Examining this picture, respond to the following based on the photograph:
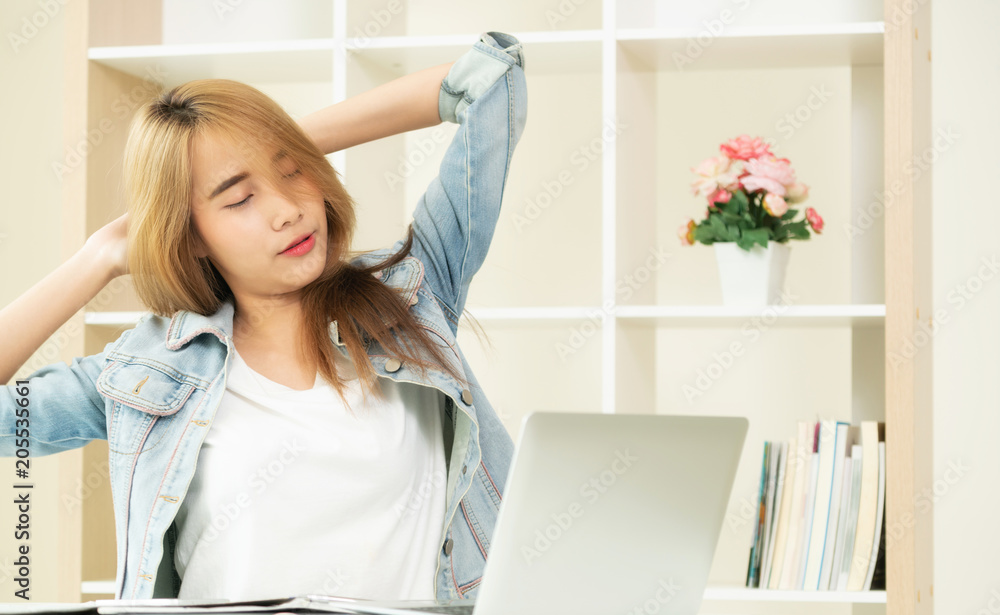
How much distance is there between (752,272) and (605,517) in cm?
113

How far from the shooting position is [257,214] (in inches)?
42.5

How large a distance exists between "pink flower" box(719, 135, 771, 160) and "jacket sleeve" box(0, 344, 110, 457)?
114 centimetres

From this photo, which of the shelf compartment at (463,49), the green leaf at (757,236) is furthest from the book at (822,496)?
the shelf compartment at (463,49)

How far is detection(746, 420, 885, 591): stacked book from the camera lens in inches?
63.4

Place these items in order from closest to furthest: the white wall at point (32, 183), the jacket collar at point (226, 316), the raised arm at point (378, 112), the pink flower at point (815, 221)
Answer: the jacket collar at point (226, 316), the raised arm at point (378, 112), the pink flower at point (815, 221), the white wall at point (32, 183)

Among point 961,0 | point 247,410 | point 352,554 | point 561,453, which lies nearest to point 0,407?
point 247,410

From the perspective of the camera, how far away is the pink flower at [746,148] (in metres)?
1.69

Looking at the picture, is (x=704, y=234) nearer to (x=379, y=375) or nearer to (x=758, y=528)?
(x=758, y=528)

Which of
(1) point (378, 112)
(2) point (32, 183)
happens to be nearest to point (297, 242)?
(1) point (378, 112)

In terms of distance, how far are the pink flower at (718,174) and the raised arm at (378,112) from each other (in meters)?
0.65

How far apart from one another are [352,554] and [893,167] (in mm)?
1141

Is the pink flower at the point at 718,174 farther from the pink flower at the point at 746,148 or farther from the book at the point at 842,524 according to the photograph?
the book at the point at 842,524

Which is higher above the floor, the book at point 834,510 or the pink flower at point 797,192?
the pink flower at point 797,192

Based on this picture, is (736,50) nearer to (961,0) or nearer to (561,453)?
(961,0)
